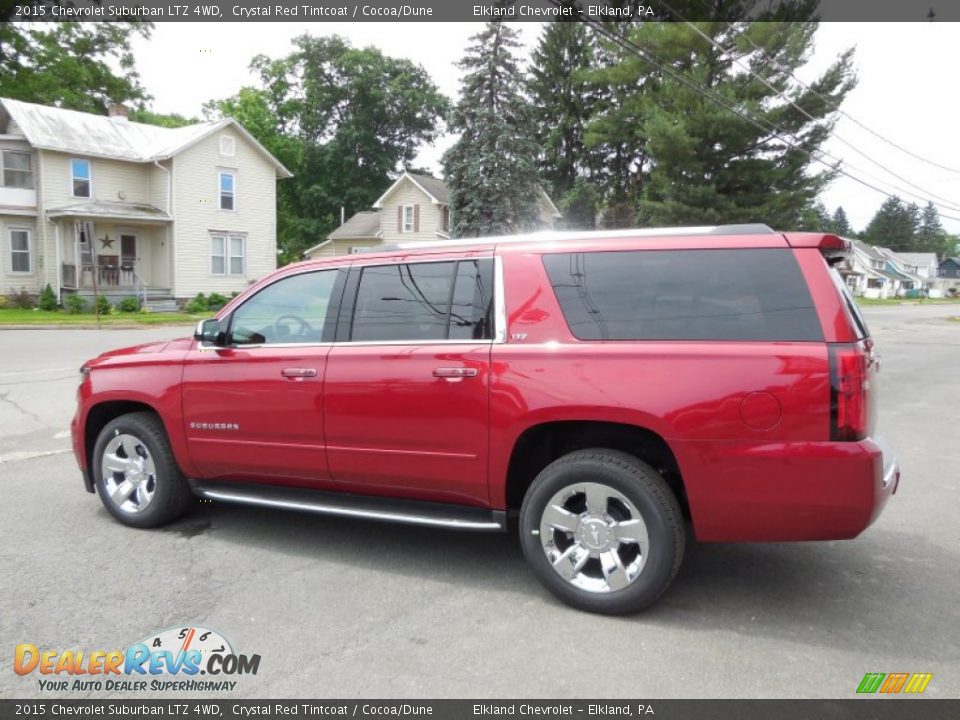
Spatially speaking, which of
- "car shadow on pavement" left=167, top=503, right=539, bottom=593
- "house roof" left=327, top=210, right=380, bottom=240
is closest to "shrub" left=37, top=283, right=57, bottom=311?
"house roof" left=327, top=210, right=380, bottom=240

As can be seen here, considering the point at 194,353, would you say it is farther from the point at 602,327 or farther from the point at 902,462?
the point at 902,462

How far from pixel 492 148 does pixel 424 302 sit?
1096 inches

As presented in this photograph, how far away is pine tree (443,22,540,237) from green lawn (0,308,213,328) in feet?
39.2

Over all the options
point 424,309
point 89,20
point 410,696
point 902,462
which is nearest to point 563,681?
point 410,696

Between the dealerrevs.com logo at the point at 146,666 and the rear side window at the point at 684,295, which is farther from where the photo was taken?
the rear side window at the point at 684,295

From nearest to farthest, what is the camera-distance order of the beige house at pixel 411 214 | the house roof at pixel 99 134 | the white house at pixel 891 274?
the house roof at pixel 99 134 < the beige house at pixel 411 214 < the white house at pixel 891 274

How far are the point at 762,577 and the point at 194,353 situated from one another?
146 inches

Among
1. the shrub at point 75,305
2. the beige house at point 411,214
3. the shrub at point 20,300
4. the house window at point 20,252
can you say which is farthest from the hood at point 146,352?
the beige house at point 411,214

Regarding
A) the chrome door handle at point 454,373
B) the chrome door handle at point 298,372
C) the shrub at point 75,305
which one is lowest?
the shrub at point 75,305

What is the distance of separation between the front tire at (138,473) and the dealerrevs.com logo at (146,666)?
5.13 feet

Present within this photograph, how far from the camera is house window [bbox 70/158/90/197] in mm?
28500

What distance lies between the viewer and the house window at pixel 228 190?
31.6 metres

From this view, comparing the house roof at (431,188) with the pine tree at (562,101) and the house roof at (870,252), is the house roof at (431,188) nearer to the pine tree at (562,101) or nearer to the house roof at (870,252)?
the pine tree at (562,101)

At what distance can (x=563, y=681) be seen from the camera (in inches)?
119
